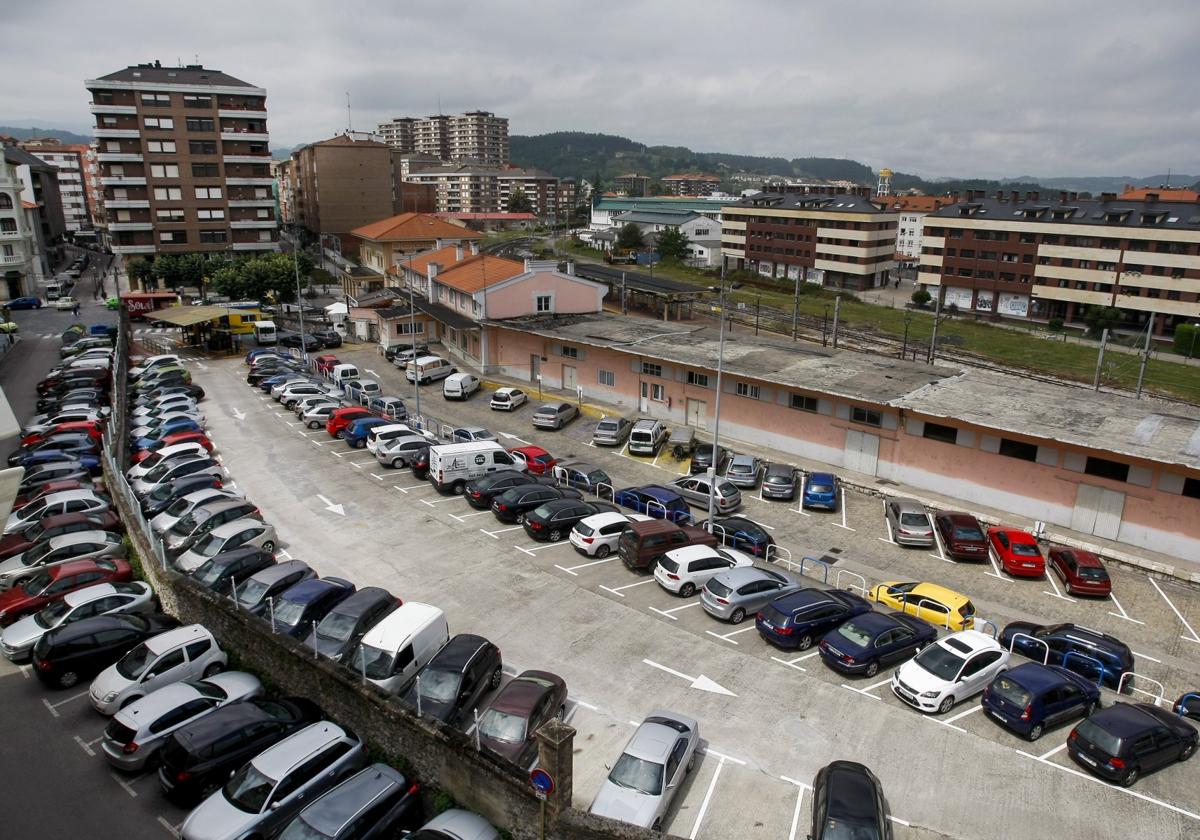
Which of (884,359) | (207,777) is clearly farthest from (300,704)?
(884,359)

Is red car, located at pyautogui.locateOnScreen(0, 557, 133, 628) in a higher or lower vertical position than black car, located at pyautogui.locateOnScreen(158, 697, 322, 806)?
lower

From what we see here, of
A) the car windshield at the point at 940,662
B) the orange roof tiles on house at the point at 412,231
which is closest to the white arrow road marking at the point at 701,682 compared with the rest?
the car windshield at the point at 940,662

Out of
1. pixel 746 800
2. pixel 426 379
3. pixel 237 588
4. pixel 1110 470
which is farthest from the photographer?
pixel 426 379

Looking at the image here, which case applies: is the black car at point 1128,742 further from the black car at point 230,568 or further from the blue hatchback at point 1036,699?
the black car at point 230,568

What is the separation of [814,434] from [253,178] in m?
74.4

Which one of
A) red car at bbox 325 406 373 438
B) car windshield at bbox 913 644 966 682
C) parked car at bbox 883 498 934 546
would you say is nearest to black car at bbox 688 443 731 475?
parked car at bbox 883 498 934 546

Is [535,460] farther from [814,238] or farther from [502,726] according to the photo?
[814,238]

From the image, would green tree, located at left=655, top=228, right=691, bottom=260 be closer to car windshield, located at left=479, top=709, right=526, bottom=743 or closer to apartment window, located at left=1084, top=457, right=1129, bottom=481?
apartment window, located at left=1084, top=457, right=1129, bottom=481

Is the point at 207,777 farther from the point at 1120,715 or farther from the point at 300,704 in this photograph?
the point at 1120,715

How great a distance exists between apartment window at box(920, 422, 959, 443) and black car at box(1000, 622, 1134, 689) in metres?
11.7

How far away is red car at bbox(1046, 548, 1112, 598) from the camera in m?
23.8

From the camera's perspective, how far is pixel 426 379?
4794cm

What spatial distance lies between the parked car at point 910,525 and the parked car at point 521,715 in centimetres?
1689

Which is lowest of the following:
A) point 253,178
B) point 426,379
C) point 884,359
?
point 426,379
